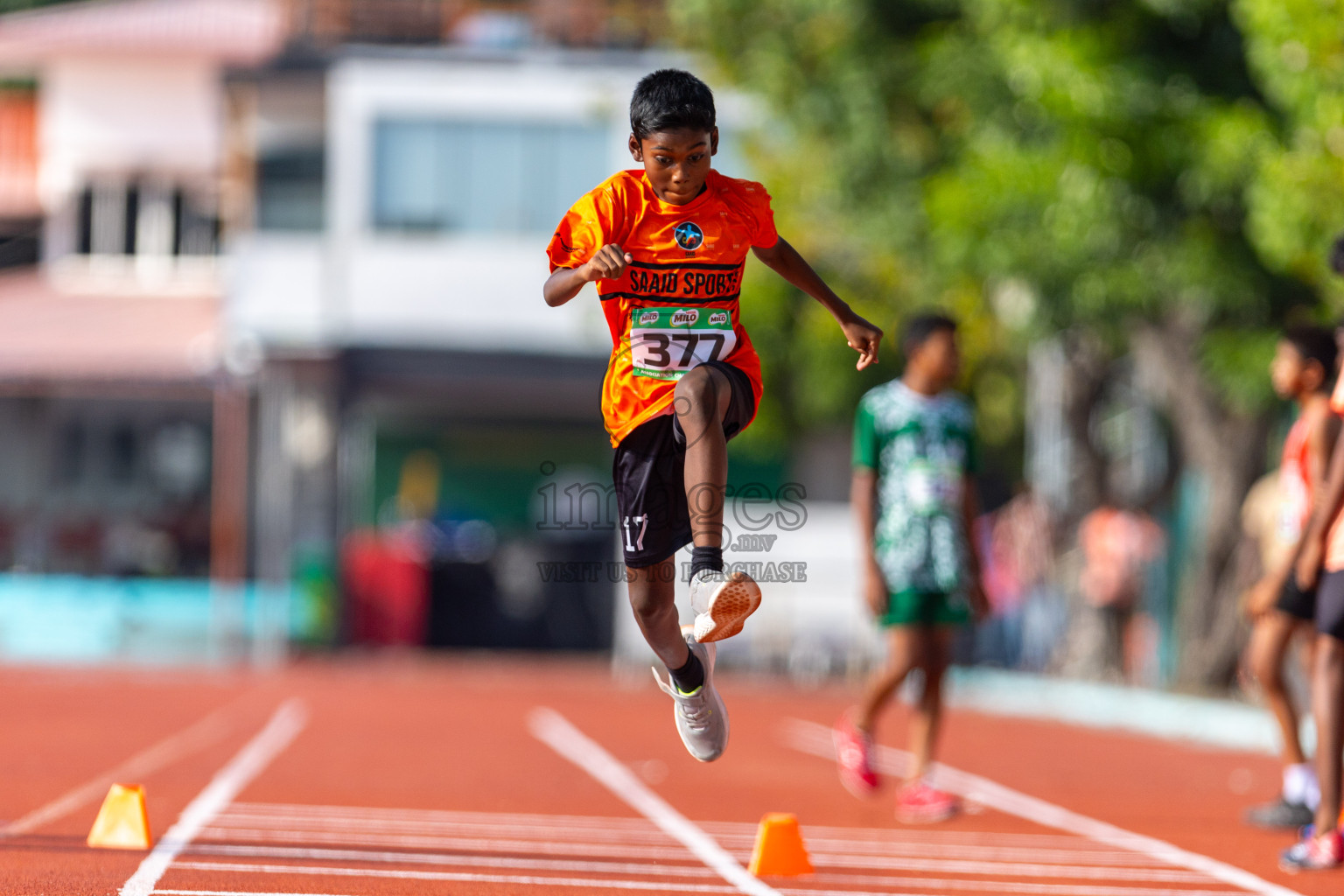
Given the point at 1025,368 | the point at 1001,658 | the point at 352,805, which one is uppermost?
the point at 1025,368

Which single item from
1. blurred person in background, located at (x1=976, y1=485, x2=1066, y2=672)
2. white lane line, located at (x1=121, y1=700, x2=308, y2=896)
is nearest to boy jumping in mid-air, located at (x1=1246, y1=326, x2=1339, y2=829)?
white lane line, located at (x1=121, y1=700, x2=308, y2=896)

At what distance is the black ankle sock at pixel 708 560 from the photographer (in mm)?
5641

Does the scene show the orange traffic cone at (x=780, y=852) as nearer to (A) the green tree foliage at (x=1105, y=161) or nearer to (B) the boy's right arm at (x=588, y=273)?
(B) the boy's right arm at (x=588, y=273)

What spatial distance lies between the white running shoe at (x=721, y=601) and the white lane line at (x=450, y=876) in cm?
104

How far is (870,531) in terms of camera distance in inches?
346

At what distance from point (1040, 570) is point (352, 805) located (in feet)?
48.9

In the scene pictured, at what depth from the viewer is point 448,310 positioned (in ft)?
92.8

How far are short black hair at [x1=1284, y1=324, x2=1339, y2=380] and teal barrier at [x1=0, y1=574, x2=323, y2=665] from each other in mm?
19220

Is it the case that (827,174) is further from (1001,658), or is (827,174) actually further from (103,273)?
(103,273)

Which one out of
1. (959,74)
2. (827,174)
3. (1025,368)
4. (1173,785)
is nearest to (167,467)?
(1025,368)

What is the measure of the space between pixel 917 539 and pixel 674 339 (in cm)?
318

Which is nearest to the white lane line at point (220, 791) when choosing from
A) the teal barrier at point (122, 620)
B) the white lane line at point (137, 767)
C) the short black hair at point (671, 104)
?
the white lane line at point (137, 767)

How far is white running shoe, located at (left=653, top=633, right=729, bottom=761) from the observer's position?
6.23 m

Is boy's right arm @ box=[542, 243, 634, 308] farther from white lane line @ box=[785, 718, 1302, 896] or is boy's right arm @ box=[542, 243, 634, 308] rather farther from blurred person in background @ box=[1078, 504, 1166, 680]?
blurred person in background @ box=[1078, 504, 1166, 680]
